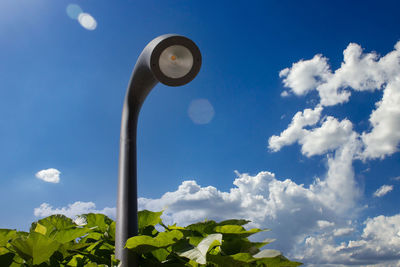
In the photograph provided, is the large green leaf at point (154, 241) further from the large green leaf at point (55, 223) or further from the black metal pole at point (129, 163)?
the large green leaf at point (55, 223)

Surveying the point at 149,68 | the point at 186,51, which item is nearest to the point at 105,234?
the point at 149,68

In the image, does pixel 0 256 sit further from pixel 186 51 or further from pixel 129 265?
pixel 186 51

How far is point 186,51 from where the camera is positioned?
7.94ft

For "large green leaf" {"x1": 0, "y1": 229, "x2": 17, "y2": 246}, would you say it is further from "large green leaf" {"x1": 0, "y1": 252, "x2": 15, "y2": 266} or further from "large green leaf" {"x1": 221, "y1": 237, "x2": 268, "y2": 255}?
"large green leaf" {"x1": 221, "y1": 237, "x2": 268, "y2": 255}

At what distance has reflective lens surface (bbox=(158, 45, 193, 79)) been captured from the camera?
2380mm

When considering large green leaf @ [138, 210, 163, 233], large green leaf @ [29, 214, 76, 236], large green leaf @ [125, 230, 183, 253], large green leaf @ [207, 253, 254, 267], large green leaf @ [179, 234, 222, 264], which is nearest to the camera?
large green leaf @ [179, 234, 222, 264]

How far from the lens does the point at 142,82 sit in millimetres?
2582

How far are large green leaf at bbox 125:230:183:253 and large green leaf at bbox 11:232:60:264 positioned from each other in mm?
402

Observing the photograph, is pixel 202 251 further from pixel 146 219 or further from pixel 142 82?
pixel 142 82

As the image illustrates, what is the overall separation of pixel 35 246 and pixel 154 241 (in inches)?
24.1

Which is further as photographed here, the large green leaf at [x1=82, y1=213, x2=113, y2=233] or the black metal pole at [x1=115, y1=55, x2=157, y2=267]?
the large green leaf at [x1=82, y1=213, x2=113, y2=233]

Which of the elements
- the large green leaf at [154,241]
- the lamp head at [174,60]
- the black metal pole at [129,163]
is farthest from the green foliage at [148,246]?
the lamp head at [174,60]

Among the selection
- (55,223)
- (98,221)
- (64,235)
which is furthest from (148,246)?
(55,223)

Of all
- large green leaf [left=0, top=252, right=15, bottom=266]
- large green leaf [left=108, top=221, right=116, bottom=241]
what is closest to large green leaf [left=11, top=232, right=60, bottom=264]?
large green leaf [left=0, top=252, right=15, bottom=266]
